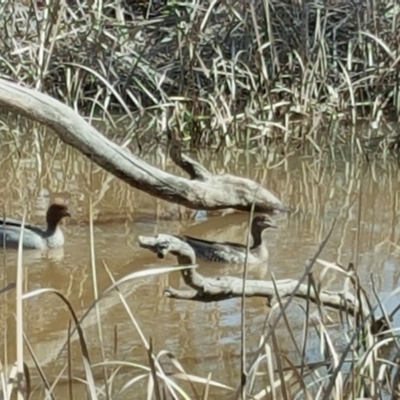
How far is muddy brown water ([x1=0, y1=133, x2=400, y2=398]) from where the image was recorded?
3.20 metres

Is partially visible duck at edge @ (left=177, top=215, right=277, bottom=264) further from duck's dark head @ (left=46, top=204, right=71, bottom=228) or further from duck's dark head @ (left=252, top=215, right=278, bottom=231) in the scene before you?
duck's dark head @ (left=46, top=204, right=71, bottom=228)

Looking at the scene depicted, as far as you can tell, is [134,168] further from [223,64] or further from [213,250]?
[223,64]

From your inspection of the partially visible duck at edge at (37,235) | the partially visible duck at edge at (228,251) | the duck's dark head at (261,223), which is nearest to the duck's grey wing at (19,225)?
the partially visible duck at edge at (37,235)

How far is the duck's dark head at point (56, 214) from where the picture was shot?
14.4 feet

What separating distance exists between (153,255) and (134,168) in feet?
1.72

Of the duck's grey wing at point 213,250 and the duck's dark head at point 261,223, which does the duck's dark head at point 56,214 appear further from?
the duck's dark head at point 261,223

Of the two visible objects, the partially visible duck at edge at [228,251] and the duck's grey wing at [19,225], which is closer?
the partially visible duck at edge at [228,251]

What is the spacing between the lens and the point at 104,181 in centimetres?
568

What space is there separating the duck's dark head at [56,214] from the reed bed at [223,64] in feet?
5.89

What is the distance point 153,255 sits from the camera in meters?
4.34

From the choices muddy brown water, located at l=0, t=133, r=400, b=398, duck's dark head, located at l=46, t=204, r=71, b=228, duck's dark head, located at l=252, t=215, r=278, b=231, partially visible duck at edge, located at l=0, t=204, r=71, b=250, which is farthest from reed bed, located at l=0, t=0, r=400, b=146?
partially visible duck at edge, located at l=0, t=204, r=71, b=250

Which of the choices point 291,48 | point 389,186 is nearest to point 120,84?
point 291,48

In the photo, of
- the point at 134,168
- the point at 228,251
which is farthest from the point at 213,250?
the point at 134,168

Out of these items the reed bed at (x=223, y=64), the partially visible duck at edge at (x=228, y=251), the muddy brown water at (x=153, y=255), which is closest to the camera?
the muddy brown water at (x=153, y=255)
